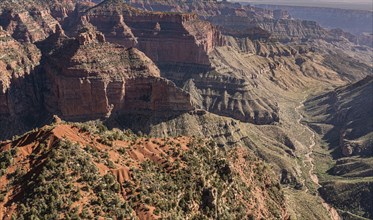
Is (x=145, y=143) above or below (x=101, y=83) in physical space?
above

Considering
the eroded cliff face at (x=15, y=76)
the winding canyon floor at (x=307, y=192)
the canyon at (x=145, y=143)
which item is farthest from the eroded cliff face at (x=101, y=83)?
the winding canyon floor at (x=307, y=192)

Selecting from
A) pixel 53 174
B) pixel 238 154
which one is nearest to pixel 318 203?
pixel 238 154

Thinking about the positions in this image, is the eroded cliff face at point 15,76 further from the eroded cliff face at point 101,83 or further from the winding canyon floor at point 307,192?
the winding canyon floor at point 307,192

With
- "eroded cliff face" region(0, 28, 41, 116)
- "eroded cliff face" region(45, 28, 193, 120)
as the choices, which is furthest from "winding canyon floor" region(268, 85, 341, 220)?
"eroded cliff face" region(0, 28, 41, 116)

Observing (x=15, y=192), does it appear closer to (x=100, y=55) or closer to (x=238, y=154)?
(x=238, y=154)

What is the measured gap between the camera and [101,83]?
148 m

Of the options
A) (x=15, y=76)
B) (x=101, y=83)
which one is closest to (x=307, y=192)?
(x=101, y=83)

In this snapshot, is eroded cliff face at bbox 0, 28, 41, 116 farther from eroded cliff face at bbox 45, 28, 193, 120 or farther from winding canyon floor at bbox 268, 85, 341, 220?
winding canyon floor at bbox 268, 85, 341, 220

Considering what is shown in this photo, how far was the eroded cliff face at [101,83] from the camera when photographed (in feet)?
482

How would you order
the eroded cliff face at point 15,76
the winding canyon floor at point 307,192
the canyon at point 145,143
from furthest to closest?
the eroded cliff face at point 15,76
the winding canyon floor at point 307,192
the canyon at point 145,143

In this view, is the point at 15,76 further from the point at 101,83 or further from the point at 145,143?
the point at 145,143

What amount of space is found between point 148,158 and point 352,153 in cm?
13894

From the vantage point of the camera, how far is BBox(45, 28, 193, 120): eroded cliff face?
147000 mm

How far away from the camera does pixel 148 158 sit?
72.2 meters
